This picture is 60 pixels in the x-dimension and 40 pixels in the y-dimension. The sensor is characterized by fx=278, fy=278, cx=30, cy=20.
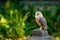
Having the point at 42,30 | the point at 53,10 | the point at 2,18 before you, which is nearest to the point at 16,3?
the point at 53,10

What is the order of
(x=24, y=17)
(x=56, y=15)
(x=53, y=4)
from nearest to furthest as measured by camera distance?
1. (x=24, y=17)
2. (x=56, y=15)
3. (x=53, y=4)

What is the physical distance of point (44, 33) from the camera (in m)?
6.66

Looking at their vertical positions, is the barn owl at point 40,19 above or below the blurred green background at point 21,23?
above

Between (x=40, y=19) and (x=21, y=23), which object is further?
(x=21, y=23)

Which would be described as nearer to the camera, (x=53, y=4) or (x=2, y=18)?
(x=2, y=18)

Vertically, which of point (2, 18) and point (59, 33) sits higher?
point (2, 18)

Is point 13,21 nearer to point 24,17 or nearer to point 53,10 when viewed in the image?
point 24,17

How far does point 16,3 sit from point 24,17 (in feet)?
9.12

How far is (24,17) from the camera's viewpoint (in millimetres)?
11539

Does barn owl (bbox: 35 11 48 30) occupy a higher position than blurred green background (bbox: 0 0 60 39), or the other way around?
barn owl (bbox: 35 11 48 30)

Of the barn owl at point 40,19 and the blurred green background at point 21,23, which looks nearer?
the barn owl at point 40,19

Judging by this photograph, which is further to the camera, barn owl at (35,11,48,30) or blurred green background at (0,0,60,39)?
blurred green background at (0,0,60,39)

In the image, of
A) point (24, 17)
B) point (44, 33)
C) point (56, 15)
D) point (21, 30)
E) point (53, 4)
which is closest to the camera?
point (44, 33)

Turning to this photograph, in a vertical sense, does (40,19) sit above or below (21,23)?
above
